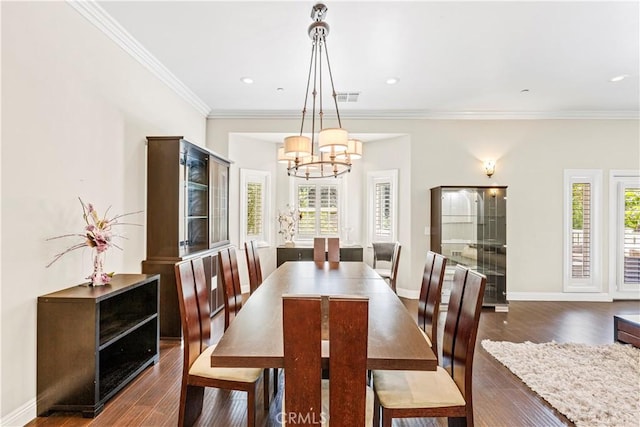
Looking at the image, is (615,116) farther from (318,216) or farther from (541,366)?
(318,216)

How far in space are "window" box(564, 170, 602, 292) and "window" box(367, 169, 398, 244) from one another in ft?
9.11

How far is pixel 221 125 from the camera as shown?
513 centimetres

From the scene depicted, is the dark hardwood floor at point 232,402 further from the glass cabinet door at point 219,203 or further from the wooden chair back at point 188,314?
the glass cabinet door at point 219,203

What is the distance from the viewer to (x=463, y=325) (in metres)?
1.61

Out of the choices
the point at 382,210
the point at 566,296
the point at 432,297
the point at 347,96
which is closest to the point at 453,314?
the point at 432,297

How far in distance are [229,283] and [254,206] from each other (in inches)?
128

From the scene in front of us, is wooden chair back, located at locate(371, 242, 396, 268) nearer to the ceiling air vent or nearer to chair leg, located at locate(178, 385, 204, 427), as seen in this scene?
the ceiling air vent

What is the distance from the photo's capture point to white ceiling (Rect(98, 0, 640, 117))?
2.55 metres

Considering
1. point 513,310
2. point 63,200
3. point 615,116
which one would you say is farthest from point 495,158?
point 63,200

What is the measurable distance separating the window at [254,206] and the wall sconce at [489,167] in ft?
12.3

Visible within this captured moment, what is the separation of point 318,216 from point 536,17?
4217mm

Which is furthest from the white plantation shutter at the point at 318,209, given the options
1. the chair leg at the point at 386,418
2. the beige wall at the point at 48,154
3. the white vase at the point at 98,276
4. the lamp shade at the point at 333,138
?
the chair leg at the point at 386,418

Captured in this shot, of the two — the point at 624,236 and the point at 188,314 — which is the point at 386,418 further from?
the point at 624,236

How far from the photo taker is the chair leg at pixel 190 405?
1.79 meters
